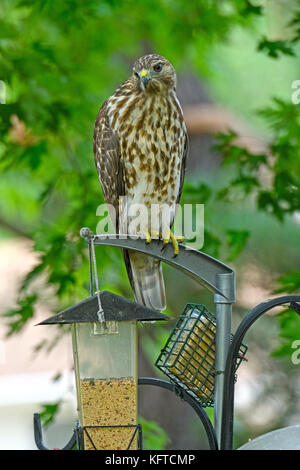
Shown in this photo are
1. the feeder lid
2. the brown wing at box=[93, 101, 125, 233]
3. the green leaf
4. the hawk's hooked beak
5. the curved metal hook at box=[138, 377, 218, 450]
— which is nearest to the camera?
the feeder lid

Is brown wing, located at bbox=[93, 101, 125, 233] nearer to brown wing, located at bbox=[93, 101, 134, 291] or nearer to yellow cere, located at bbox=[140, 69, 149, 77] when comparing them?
brown wing, located at bbox=[93, 101, 134, 291]

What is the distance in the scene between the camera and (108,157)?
9.32 ft

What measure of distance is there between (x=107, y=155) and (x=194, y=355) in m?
1.09

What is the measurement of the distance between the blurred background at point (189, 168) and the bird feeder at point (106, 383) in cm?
21

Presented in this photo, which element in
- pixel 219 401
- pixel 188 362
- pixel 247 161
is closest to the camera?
pixel 219 401

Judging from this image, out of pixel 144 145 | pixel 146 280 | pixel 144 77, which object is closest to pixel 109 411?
pixel 146 280

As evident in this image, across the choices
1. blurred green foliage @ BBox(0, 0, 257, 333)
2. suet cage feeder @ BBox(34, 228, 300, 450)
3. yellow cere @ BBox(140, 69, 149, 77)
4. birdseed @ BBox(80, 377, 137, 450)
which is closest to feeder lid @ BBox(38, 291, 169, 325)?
suet cage feeder @ BBox(34, 228, 300, 450)

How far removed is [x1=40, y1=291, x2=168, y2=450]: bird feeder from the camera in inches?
74.7

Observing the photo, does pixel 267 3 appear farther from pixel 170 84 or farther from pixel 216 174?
pixel 216 174

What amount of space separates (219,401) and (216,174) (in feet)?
9.91

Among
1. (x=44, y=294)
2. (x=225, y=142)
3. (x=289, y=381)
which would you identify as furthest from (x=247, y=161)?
(x=289, y=381)

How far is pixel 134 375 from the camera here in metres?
1.94

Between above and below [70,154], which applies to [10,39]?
above
